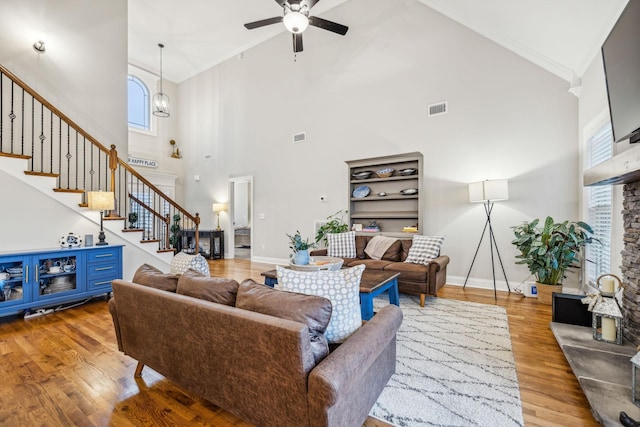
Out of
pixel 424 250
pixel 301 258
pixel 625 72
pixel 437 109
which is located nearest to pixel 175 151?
pixel 301 258

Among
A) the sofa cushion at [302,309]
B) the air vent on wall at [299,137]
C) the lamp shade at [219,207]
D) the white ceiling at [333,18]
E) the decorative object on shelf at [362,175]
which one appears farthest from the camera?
the lamp shade at [219,207]

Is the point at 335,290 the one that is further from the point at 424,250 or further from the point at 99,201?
the point at 99,201

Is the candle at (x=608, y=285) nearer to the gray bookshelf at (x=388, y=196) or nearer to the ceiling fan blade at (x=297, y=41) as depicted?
the gray bookshelf at (x=388, y=196)

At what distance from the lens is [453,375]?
6.88 ft

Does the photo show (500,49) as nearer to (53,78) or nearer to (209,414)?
(209,414)

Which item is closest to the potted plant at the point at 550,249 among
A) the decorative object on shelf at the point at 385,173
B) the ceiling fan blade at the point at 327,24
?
the decorative object on shelf at the point at 385,173

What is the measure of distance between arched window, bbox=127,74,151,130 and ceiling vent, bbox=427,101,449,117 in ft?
25.2

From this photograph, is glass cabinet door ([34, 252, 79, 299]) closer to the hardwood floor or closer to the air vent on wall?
the hardwood floor

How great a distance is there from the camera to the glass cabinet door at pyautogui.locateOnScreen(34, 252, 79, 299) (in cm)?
343

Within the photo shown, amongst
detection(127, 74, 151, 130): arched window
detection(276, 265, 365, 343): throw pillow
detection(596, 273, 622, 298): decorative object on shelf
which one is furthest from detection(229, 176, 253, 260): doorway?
detection(596, 273, 622, 298): decorative object on shelf

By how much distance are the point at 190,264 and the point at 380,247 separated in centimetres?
306

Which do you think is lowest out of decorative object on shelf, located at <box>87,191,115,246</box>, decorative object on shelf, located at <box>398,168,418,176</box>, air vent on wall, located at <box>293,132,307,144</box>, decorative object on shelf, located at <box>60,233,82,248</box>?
decorative object on shelf, located at <box>60,233,82,248</box>

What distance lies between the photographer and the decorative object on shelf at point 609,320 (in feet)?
7.07

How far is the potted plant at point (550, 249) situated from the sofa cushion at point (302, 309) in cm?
352
